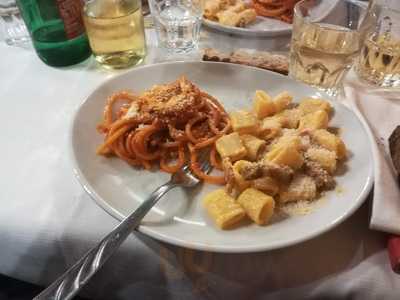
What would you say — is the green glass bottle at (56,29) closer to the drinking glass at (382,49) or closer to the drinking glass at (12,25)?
the drinking glass at (12,25)

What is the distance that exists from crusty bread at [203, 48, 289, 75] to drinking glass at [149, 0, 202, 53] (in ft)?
0.33

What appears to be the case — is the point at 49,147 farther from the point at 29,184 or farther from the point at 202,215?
the point at 202,215

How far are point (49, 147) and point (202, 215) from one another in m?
0.35

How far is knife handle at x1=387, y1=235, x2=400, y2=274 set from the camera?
0.51m

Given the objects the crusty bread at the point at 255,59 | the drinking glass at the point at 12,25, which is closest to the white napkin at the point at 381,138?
the crusty bread at the point at 255,59

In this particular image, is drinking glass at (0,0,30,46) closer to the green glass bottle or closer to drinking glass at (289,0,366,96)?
the green glass bottle

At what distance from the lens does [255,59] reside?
0.90 metres

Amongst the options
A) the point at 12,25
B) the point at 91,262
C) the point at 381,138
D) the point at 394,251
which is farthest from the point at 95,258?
the point at 12,25

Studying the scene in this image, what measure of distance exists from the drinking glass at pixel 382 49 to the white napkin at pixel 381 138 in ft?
0.11

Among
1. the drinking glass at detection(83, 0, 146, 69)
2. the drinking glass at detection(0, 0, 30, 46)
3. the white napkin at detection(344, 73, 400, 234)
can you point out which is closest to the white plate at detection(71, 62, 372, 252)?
the white napkin at detection(344, 73, 400, 234)

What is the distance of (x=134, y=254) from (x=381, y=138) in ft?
1.55

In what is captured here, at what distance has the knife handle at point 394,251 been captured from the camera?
508mm

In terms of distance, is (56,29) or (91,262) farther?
(56,29)

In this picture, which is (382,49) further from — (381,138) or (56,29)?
(56,29)
